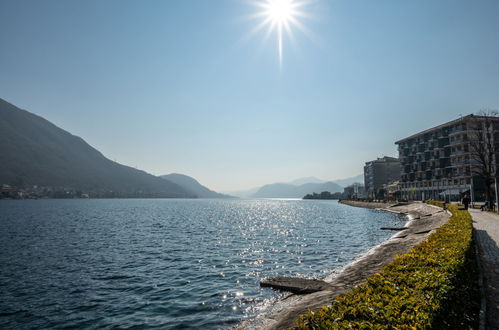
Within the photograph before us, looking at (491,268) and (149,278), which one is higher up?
(491,268)

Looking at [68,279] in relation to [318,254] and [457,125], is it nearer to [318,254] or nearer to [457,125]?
[318,254]

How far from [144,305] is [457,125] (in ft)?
365

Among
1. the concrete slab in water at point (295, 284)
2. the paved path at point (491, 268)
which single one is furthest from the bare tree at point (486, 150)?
the concrete slab in water at point (295, 284)

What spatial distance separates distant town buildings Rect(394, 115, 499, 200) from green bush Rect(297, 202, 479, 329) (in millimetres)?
83963

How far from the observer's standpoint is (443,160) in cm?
9881

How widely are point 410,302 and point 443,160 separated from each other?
115m

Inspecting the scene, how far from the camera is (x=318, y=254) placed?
84.1ft

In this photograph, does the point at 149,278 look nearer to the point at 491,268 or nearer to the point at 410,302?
the point at 410,302

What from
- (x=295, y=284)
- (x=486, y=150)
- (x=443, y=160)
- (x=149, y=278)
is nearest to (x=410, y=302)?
(x=295, y=284)

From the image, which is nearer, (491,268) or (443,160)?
(491,268)

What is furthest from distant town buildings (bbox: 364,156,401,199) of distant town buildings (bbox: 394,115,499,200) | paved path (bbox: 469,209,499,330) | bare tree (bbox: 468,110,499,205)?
paved path (bbox: 469,209,499,330)

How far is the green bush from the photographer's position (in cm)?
526

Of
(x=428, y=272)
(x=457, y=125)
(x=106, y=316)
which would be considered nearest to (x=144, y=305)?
(x=106, y=316)

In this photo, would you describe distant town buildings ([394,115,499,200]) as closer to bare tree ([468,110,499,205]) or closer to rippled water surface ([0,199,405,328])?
bare tree ([468,110,499,205])
